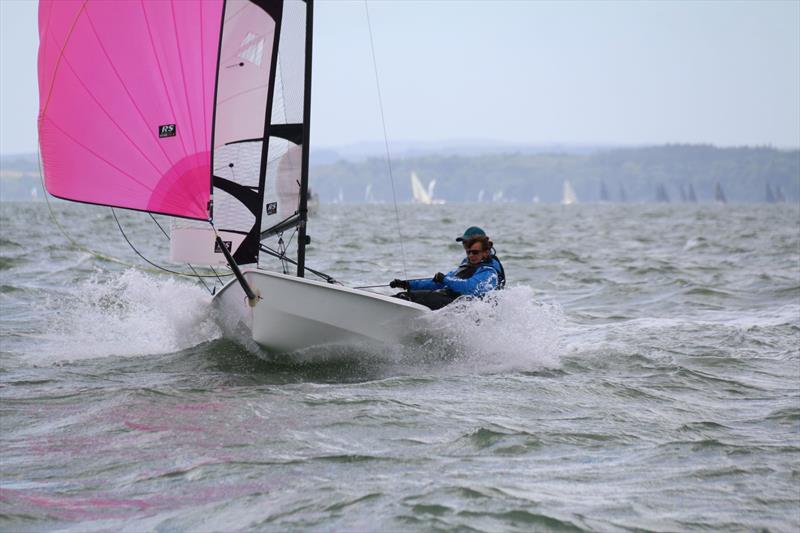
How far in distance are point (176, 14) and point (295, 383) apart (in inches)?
102

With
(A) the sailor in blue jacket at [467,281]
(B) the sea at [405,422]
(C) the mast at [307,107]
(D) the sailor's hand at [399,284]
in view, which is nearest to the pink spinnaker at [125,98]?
(C) the mast at [307,107]

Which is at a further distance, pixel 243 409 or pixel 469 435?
pixel 243 409

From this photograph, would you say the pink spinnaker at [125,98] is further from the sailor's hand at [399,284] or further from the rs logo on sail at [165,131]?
the sailor's hand at [399,284]

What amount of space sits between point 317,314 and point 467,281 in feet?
3.95

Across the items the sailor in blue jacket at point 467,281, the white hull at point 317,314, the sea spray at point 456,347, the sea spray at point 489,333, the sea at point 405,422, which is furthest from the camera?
the sailor in blue jacket at point 467,281

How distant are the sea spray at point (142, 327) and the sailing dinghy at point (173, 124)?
1.12 meters

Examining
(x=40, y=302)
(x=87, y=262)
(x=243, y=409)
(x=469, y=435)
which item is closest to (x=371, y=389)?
(x=243, y=409)

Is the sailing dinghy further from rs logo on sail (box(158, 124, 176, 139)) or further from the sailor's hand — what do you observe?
the sailor's hand

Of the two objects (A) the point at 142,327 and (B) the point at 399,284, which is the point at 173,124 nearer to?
(B) the point at 399,284

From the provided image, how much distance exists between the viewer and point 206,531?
343cm

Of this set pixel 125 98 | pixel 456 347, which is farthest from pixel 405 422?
pixel 125 98

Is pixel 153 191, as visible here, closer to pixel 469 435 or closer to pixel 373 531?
pixel 469 435

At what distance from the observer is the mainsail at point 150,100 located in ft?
21.5

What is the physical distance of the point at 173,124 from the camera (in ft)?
21.6
